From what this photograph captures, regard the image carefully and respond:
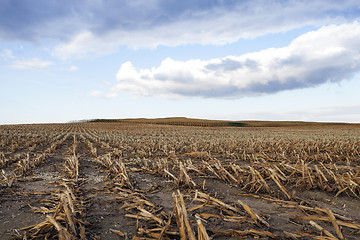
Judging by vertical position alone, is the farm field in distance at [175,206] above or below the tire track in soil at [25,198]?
above

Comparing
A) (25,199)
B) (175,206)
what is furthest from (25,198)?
(175,206)

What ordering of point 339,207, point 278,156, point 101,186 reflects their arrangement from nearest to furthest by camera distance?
point 339,207 < point 101,186 < point 278,156

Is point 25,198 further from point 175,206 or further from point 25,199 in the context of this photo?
point 175,206

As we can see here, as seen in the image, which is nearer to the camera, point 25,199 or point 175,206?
point 175,206

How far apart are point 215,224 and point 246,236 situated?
408 mm

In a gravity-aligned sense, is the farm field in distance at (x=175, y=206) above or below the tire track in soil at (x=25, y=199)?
above

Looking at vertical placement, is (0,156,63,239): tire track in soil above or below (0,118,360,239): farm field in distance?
below

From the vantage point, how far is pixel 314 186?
4105mm

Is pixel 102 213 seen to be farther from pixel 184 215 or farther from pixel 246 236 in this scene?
pixel 246 236

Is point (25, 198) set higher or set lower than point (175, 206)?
lower

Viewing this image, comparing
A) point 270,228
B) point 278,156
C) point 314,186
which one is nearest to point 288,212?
point 270,228

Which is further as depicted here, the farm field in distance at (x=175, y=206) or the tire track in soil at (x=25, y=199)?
the tire track in soil at (x=25, y=199)

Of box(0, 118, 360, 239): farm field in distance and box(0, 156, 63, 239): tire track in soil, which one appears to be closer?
box(0, 118, 360, 239): farm field in distance

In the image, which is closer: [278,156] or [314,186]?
[314,186]
